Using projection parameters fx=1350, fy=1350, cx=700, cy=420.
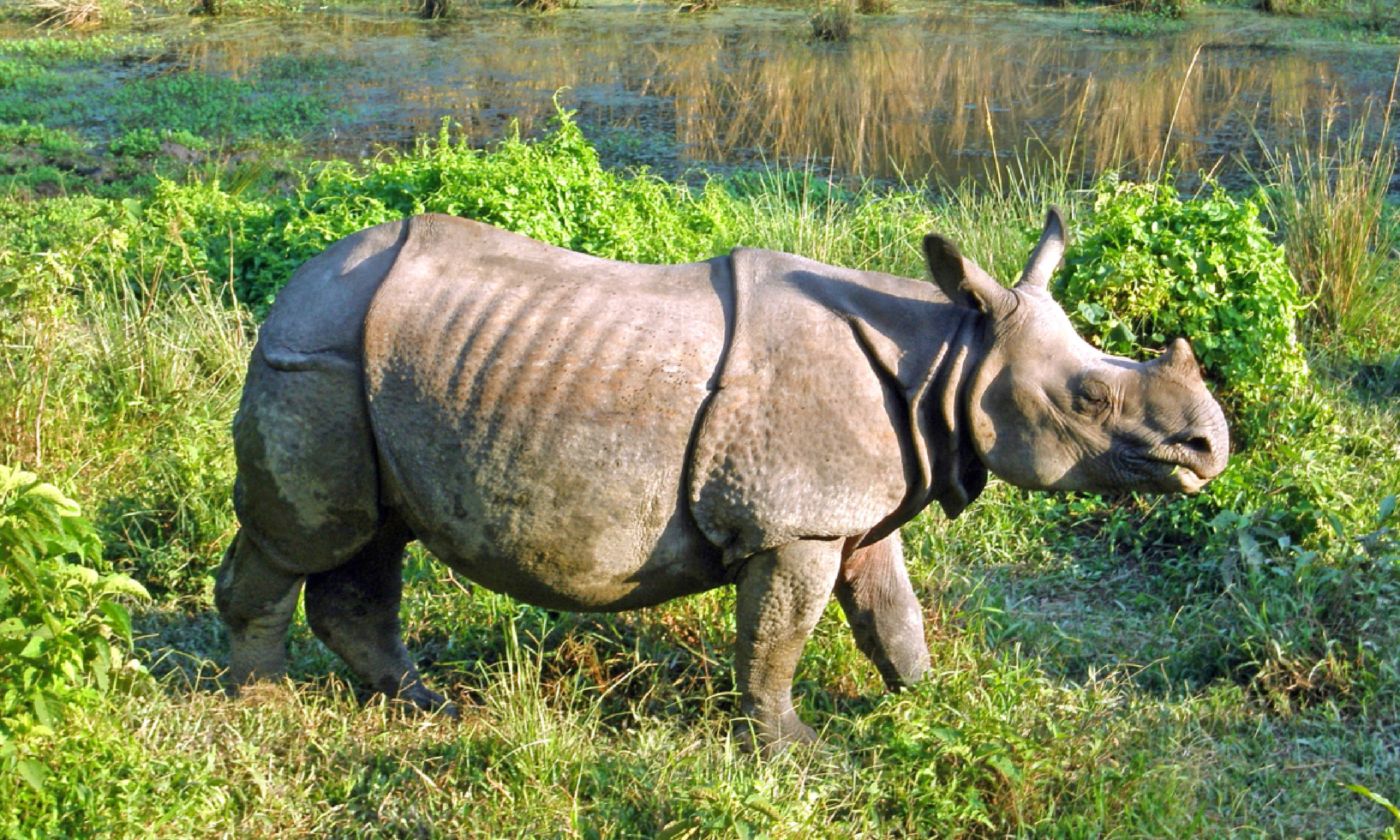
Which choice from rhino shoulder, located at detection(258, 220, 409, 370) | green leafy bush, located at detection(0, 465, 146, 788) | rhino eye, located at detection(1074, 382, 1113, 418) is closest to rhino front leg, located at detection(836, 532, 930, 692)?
rhino eye, located at detection(1074, 382, 1113, 418)

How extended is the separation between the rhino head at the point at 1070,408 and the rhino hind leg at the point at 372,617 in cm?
182

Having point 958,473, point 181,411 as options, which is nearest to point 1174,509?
point 958,473

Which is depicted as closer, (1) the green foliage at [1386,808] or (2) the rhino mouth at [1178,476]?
(1) the green foliage at [1386,808]

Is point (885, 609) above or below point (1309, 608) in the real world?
above

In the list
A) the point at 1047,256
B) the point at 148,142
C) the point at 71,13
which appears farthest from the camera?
A: the point at 71,13

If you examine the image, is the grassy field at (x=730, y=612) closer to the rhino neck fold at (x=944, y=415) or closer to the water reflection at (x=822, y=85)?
the rhino neck fold at (x=944, y=415)

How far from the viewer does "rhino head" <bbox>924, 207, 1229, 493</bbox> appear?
3707mm

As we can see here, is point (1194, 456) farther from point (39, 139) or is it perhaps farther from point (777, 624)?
point (39, 139)

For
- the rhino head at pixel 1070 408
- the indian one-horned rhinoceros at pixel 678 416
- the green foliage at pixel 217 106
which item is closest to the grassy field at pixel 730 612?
the indian one-horned rhinoceros at pixel 678 416

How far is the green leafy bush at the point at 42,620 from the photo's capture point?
3.51 meters

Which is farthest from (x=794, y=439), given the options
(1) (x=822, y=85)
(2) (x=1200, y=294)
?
(1) (x=822, y=85)

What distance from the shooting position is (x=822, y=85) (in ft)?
49.8

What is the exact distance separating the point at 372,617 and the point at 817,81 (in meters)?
12.1

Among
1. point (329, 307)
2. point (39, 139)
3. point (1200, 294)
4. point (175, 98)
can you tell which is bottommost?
point (39, 139)
